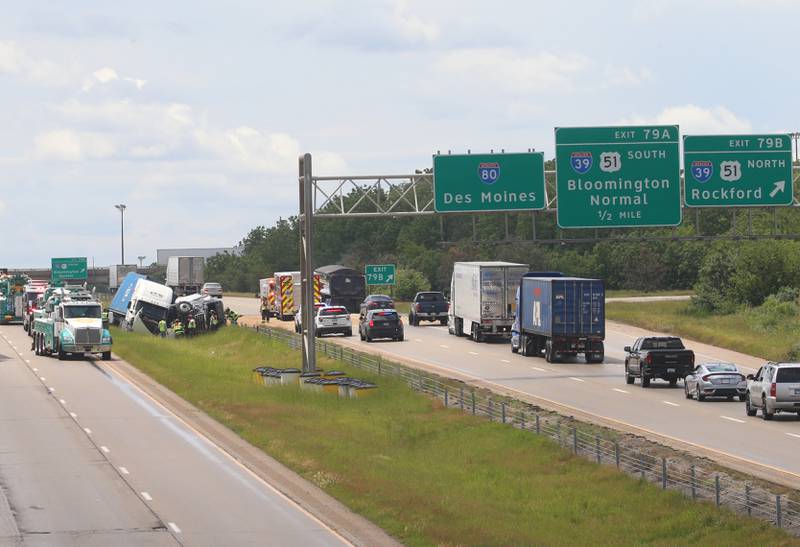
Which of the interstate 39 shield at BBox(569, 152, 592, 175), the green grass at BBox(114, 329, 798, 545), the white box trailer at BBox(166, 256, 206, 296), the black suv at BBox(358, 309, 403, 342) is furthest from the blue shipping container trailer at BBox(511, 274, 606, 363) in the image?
the white box trailer at BBox(166, 256, 206, 296)

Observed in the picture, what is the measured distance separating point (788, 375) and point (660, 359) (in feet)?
37.4

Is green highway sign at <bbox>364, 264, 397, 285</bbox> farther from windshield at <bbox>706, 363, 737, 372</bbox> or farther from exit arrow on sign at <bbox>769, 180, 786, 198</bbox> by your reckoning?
windshield at <bbox>706, 363, 737, 372</bbox>

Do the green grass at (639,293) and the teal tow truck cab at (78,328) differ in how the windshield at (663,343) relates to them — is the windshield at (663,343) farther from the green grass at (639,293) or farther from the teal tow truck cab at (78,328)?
the green grass at (639,293)

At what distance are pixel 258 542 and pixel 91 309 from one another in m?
43.9

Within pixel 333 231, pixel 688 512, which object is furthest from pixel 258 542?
pixel 333 231

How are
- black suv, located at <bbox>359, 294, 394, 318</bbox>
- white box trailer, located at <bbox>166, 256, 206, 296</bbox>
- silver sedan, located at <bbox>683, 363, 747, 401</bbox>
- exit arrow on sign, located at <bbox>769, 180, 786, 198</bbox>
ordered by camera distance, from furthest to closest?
1. white box trailer, located at <bbox>166, 256, 206, 296</bbox>
2. black suv, located at <bbox>359, 294, 394, 318</bbox>
3. exit arrow on sign, located at <bbox>769, 180, 786, 198</bbox>
4. silver sedan, located at <bbox>683, 363, 747, 401</bbox>

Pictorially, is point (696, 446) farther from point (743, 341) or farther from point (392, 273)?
point (392, 273)

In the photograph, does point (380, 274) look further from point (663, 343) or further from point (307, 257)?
point (663, 343)

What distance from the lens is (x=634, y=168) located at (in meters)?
52.5

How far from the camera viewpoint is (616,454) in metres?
31.0

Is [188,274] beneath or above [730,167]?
beneath

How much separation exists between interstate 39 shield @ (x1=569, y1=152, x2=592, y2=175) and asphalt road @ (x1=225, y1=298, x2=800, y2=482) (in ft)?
25.7

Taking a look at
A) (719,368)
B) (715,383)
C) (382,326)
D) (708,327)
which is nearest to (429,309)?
(382,326)

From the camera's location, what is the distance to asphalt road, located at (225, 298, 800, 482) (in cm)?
3559
